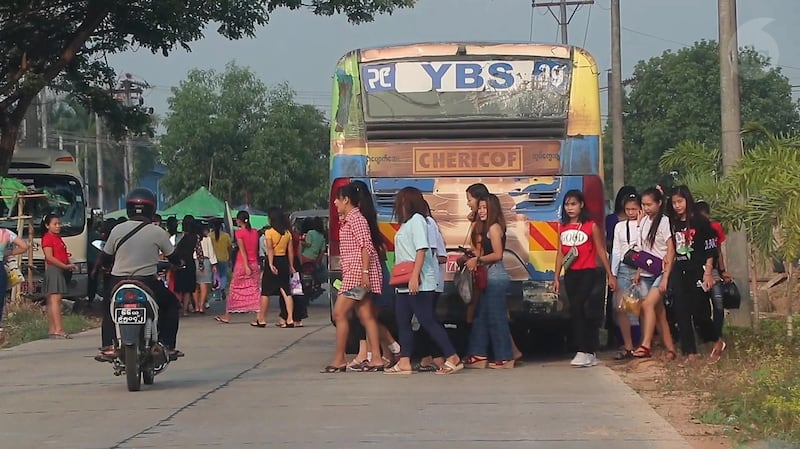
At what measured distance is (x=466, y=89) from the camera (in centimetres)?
1262

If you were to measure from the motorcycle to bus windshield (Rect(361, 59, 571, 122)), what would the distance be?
9.99 ft

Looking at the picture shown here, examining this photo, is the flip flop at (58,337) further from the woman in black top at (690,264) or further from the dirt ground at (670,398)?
the woman in black top at (690,264)

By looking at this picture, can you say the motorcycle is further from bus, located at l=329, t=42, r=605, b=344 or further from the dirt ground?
the dirt ground

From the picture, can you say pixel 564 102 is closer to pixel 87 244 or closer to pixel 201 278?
pixel 201 278

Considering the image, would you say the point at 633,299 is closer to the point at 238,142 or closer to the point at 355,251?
the point at 355,251

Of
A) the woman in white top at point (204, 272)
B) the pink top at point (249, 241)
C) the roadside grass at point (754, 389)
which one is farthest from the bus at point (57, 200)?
the roadside grass at point (754, 389)

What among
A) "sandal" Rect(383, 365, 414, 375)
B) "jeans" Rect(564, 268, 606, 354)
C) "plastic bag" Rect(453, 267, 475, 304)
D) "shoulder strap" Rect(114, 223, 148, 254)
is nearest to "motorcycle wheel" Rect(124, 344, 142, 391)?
"shoulder strap" Rect(114, 223, 148, 254)

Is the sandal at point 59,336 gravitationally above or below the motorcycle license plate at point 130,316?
below

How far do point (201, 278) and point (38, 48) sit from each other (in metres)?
4.85

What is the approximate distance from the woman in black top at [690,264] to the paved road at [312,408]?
923 millimetres

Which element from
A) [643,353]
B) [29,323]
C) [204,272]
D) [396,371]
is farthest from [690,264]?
[204,272]

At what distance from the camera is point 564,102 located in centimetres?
1247

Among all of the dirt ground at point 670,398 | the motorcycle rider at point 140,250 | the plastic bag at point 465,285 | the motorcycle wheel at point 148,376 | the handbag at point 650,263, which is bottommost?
the dirt ground at point 670,398

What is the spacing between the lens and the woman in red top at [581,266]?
11984mm
